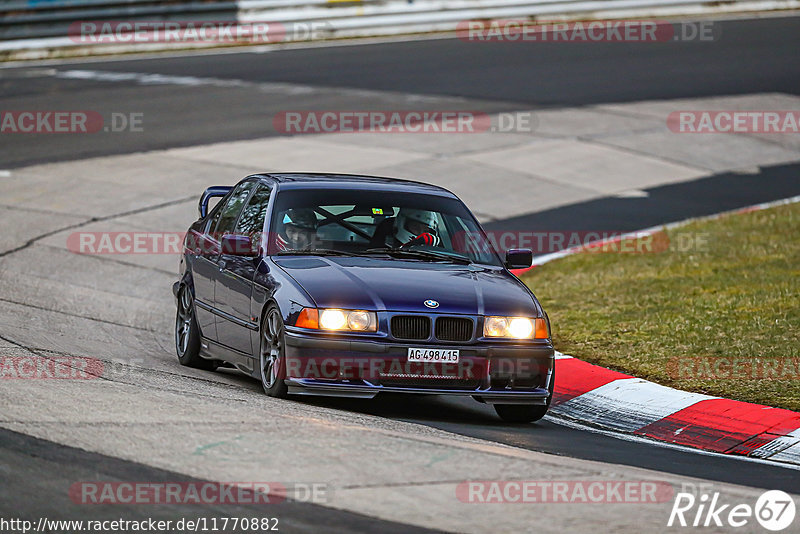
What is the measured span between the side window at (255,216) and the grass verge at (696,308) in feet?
9.58

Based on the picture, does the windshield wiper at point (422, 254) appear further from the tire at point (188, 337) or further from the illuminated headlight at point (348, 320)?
the tire at point (188, 337)

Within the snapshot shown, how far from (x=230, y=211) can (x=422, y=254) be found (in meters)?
1.91

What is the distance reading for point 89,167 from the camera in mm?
19203

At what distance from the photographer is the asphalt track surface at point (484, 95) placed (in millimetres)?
8031

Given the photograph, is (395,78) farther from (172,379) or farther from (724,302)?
(172,379)

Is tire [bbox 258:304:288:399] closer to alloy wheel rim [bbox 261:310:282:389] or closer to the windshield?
alloy wheel rim [bbox 261:310:282:389]

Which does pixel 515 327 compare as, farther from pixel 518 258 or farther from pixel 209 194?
pixel 209 194

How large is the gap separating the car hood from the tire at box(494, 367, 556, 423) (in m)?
0.65

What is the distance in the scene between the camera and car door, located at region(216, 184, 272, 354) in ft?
29.5

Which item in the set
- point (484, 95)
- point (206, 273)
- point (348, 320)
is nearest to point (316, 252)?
point (348, 320)

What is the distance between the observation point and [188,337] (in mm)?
10203

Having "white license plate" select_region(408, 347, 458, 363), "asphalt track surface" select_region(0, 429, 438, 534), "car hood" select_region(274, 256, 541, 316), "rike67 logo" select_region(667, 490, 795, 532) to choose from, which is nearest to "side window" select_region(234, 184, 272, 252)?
"car hood" select_region(274, 256, 541, 316)

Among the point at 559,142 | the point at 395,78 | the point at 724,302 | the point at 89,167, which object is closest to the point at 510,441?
the point at 724,302

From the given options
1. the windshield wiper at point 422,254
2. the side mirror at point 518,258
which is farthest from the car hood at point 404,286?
the side mirror at point 518,258
